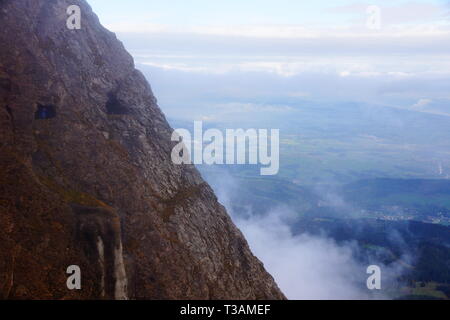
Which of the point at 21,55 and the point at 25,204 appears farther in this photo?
the point at 21,55

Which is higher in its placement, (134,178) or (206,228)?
(134,178)

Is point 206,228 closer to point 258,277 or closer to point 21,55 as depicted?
point 258,277

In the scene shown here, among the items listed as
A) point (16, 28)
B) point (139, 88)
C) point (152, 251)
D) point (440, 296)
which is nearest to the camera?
point (152, 251)
